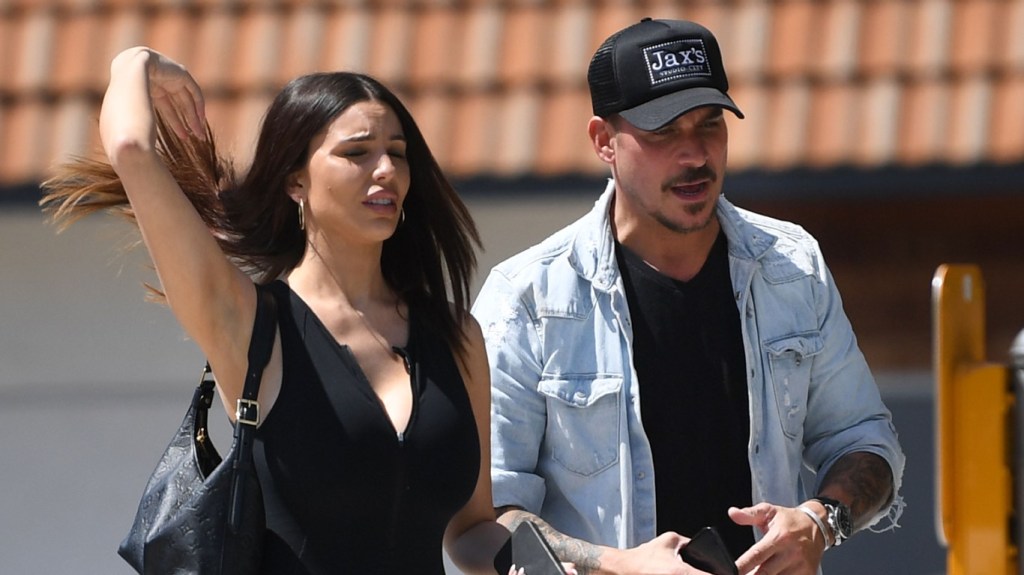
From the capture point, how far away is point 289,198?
2.87 m

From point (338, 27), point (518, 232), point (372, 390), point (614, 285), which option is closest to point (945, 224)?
point (518, 232)

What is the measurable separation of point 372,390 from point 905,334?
10.6ft

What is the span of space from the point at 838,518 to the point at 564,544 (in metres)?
0.48

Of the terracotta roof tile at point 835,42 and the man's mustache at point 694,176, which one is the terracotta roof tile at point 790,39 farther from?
the man's mustache at point 694,176

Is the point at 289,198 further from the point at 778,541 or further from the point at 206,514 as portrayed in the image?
the point at 778,541

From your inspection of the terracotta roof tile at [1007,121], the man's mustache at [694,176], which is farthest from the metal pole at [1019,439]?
the terracotta roof tile at [1007,121]

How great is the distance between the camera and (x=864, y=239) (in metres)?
5.52

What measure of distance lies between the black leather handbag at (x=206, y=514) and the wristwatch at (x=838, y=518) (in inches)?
39.3

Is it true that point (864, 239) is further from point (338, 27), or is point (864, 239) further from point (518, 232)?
point (338, 27)

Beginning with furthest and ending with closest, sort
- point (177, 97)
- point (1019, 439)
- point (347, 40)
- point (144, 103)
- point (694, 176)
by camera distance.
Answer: point (347, 40)
point (694, 176)
point (177, 97)
point (144, 103)
point (1019, 439)

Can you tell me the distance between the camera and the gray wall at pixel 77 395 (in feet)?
18.7

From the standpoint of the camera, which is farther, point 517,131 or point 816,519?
point 517,131

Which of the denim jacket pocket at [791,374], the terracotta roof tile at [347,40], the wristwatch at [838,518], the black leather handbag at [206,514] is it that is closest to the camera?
the black leather handbag at [206,514]

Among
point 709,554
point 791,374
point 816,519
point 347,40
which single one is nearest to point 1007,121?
point 347,40
